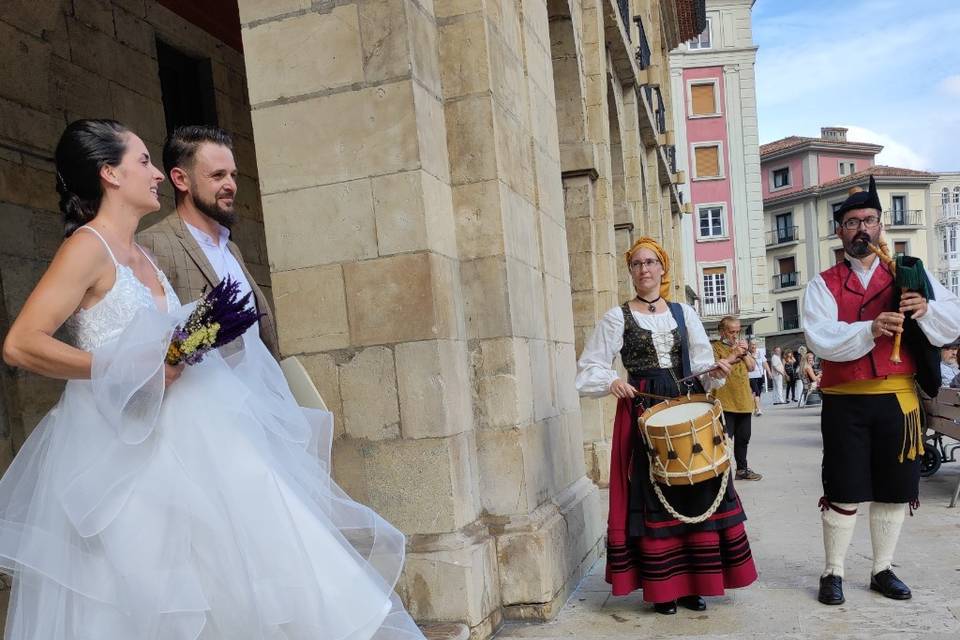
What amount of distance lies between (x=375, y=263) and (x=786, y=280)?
177 ft

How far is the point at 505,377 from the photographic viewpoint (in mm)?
3918

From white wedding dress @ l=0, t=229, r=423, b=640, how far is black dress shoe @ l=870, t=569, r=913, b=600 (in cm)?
317

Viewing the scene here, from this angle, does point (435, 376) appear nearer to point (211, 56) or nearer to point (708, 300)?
point (211, 56)

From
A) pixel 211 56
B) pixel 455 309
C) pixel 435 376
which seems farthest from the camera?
pixel 211 56

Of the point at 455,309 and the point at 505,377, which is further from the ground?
the point at 455,309

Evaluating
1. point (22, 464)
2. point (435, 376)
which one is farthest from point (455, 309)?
point (22, 464)

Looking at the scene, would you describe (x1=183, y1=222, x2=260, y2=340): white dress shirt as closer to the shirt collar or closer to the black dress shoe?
the shirt collar

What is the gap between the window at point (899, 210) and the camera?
51844 millimetres

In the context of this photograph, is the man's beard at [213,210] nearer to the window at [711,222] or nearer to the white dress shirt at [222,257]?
the white dress shirt at [222,257]

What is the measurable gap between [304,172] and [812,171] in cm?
5357

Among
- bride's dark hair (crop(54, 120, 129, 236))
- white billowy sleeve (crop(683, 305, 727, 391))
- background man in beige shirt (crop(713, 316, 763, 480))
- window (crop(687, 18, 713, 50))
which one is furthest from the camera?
window (crop(687, 18, 713, 50))

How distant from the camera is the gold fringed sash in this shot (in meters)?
3.92

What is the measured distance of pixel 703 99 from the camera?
132 feet

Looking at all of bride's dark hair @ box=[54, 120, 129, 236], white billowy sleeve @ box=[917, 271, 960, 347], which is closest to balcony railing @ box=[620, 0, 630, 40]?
white billowy sleeve @ box=[917, 271, 960, 347]
